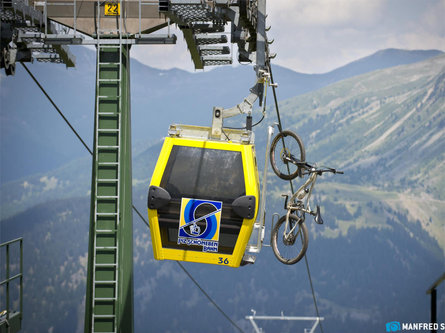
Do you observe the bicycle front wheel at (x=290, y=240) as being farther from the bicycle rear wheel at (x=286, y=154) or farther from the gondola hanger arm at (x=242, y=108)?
the gondola hanger arm at (x=242, y=108)

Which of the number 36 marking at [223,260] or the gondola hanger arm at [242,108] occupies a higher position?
the gondola hanger arm at [242,108]

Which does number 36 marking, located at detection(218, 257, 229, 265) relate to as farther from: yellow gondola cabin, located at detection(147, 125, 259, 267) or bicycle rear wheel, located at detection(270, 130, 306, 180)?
bicycle rear wheel, located at detection(270, 130, 306, 180)

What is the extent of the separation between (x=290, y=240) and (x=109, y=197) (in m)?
2.87

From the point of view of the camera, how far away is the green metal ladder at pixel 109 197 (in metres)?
12.1

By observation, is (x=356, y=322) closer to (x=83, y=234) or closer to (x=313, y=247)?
(x=313, y=247)

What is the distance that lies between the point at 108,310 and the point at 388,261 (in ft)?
247

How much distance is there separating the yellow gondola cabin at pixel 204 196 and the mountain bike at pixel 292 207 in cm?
155

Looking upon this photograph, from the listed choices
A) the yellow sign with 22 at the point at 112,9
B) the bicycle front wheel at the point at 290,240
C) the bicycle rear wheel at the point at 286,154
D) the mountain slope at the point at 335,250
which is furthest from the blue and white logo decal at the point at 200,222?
the mountain slope at the point at 335,250

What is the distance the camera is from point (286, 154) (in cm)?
1193

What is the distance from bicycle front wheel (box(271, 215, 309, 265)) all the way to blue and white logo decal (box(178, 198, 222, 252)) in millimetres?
1979

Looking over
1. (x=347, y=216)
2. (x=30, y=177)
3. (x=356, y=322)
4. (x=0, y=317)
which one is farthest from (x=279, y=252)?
(x=30, y=177)

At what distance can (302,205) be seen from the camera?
12.2 metres

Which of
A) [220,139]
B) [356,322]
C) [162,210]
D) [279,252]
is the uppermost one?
[220,139]

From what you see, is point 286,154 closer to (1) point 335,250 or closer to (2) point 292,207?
(2) point 292,207
